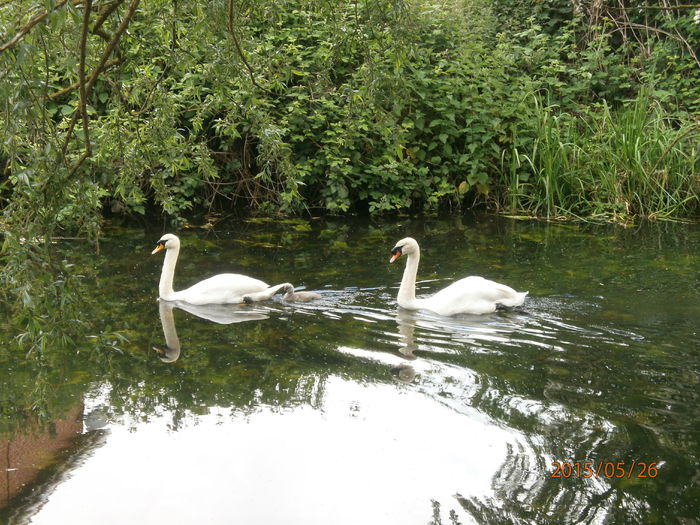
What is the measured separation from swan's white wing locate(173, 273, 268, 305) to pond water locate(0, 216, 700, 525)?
11 centimetres

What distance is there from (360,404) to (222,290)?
2.94 meters

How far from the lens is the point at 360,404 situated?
5848mm

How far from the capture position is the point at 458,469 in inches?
191

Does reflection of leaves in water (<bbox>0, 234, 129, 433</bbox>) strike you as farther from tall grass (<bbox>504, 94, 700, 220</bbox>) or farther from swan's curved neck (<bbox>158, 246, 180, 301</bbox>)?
tall grass (<bbox>504, 94, 700, 220</bbox>)

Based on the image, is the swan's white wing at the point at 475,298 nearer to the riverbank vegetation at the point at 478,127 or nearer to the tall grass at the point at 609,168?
the riverbank vegetation at the point at 478,127

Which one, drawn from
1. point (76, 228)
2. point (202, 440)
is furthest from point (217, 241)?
point (202, 440)

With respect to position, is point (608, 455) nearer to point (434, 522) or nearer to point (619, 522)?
point (619, 522)

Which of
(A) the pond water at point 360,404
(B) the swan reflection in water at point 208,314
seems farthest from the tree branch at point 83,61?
(B) the swan reflection in water at point 208,314

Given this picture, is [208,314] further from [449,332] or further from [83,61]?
[83,61]

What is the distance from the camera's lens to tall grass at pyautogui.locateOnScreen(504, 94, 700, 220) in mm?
12305

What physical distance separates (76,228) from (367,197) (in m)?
4.39

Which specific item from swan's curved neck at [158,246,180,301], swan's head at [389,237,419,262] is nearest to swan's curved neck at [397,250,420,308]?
swan's head at [389,237,419,262]

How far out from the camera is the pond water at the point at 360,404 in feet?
15.0

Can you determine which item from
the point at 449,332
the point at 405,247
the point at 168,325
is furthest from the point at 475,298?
the point at 168,325
